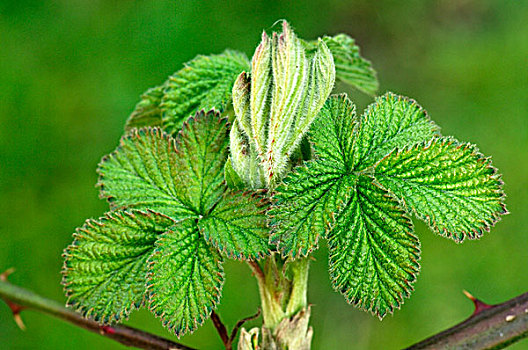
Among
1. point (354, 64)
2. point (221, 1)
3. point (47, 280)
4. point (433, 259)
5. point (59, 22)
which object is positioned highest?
point (221, 1)

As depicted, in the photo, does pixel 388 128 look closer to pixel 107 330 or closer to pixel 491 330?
pixel 491 330

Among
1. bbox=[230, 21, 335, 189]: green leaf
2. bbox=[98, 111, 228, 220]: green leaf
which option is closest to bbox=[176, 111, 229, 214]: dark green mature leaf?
bbox=[98, 111, 228, 220]: green leaf

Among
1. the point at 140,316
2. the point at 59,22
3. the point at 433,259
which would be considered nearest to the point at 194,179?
the point at 140,316

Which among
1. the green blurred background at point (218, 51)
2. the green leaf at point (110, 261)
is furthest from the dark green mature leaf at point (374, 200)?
the green blurred background at point (218, 51)

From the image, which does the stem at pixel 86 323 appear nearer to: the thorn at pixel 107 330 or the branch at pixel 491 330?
the thorn at pixel 107 330

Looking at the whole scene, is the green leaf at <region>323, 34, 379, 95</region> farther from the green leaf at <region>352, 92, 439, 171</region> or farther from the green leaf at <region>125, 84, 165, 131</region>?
the green leaf at <region>125, 84, 165, 131</region>

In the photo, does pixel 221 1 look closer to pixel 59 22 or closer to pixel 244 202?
pixel 59 22
